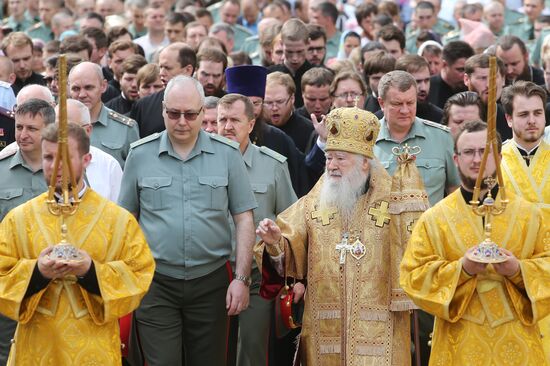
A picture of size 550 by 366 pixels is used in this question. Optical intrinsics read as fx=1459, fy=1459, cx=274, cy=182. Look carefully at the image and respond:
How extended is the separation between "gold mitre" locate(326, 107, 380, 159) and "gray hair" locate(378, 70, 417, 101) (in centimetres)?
139

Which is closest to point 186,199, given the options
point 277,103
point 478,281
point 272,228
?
point 272,228

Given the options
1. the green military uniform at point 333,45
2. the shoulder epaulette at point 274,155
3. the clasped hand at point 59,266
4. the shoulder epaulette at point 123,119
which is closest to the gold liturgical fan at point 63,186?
the clasped hand at point 59,266

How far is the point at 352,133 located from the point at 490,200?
1426 millimetres

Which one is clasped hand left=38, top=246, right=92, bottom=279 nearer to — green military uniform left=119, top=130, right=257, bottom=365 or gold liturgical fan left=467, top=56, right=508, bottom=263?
green military uniform left=119, top=130, right=257, bottom=365

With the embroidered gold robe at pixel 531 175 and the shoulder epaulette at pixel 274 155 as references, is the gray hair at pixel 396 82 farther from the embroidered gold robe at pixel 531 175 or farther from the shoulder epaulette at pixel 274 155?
the embroidered gold robe at pixel 531 175

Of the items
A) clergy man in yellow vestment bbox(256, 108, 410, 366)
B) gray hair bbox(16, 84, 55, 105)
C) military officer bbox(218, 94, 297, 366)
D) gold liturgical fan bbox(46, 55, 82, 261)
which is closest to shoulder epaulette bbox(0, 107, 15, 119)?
gray hair bbox(16, 84, 55, 105)

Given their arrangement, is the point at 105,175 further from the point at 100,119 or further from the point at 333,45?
the point at 333,45

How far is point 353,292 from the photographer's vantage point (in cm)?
928

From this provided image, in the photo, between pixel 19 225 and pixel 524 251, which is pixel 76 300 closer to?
pixel 19 225

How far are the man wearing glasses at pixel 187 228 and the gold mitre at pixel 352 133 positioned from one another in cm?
81

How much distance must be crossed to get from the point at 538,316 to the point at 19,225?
3.02 metres

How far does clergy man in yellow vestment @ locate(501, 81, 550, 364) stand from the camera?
32.8 ft

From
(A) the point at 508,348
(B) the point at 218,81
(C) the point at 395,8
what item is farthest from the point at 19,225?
(C) the point at 395,8

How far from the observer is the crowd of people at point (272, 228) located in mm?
8367
